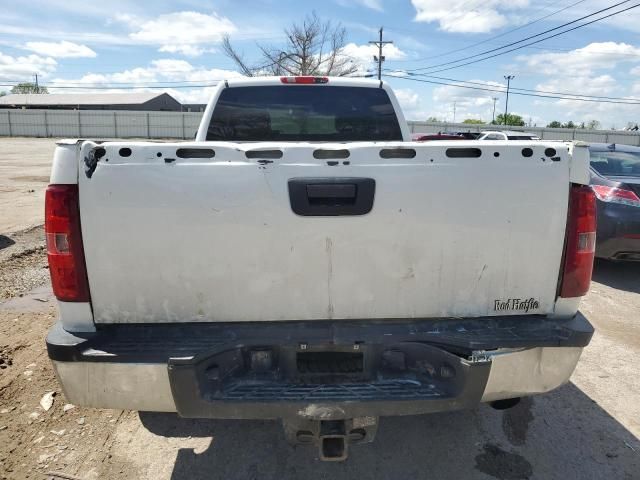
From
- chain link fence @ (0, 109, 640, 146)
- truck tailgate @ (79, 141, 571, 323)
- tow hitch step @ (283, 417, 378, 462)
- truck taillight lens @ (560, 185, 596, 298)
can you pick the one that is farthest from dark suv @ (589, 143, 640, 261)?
chain link fence @ (0, 109, 640, 146)

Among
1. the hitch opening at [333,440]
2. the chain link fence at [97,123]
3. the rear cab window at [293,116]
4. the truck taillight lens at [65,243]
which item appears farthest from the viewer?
the chain link fence at [97,123]

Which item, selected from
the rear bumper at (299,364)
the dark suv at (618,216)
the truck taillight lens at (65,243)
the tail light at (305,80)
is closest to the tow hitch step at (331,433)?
the rear bumper at (299,364)

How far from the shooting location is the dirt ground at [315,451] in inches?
106

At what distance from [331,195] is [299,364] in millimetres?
773

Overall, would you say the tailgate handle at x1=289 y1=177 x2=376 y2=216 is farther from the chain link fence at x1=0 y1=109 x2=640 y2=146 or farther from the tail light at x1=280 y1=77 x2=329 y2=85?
the chain link fence at x1=0 y1=109 x2=640 y2=146

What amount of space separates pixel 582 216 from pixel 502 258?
41cm

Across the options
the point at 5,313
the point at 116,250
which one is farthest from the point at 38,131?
the point at 116,250

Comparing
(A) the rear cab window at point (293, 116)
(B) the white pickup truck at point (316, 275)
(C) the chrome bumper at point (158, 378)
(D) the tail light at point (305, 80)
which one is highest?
(D) the tail light at point (305, 80)

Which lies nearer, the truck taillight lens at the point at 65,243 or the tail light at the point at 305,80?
the truck taillight lens at the point at 65,243

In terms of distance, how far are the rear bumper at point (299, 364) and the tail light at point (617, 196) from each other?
15.0 feet

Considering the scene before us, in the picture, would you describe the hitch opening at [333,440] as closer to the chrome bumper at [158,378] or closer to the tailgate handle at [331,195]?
the chrome bumper at [158,378]

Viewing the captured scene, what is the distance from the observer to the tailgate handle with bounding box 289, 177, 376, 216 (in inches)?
84.2

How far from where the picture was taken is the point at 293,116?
14.2 ft

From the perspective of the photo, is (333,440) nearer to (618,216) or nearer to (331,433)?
(331,433)
